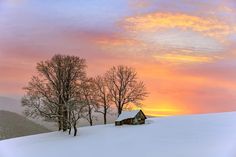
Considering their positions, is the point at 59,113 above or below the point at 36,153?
above

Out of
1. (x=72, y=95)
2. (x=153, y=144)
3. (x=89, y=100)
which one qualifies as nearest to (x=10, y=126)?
(x=153, y=144)

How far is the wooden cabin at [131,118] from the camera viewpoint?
6.25m

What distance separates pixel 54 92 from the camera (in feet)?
16.2

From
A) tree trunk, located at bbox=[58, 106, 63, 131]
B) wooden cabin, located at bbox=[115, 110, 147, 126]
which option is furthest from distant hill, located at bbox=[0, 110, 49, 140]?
wooden cabin, located at bbox=[115, 110, 147, 126]

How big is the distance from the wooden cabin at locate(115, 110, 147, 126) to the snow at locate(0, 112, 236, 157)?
435 millimetres

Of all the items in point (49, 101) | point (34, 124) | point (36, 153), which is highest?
point (49, 101)

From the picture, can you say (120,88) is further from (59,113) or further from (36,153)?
(36,153)

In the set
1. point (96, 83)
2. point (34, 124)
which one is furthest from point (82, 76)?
point (34, 124)

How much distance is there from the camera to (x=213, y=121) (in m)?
4.96

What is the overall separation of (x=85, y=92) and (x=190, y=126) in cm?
164

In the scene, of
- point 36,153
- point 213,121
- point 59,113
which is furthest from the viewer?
point 59,113

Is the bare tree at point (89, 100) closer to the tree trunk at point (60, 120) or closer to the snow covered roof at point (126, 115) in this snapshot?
the tree trunk at point (60, 120)

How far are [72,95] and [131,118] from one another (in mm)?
1887

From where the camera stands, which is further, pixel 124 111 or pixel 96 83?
pixel 124 111
